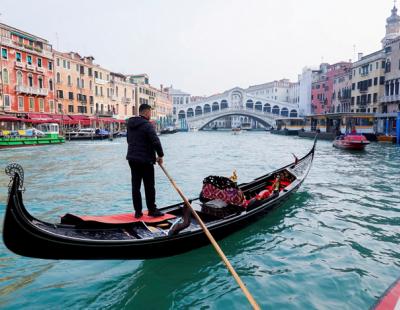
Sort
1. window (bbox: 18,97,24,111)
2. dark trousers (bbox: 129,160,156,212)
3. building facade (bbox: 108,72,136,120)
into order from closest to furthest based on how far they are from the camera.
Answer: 1. dark trousers (bbox: 129,160,156,212)
2. window (bbox: 18,97,24,111)
3. building facade (bbox: 108,72,136,120)

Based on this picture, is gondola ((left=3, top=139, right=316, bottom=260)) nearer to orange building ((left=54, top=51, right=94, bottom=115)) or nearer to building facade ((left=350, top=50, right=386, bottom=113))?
orange building ((left=54, top=51, right=94, bottom=115))

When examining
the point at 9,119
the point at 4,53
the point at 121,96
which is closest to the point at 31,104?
the point at 9,119

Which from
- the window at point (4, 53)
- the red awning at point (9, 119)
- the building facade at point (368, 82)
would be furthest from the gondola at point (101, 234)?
the building facade at point (368, 82)

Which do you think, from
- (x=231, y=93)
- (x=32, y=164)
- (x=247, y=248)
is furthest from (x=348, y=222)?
(x=231, y=93)

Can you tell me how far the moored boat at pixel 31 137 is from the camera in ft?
62.6

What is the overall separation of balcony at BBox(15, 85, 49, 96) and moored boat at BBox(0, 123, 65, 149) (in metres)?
2.53

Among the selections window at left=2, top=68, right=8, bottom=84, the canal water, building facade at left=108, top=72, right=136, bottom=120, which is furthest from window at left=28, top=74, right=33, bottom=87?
the canal water

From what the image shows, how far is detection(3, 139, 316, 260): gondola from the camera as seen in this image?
2.53 metres

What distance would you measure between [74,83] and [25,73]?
6704 mm

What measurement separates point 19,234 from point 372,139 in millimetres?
27099

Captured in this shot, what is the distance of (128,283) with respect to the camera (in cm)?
335

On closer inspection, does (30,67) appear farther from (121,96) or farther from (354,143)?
(354,143)

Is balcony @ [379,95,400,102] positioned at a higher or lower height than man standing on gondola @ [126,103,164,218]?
higher

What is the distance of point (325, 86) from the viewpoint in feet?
145
